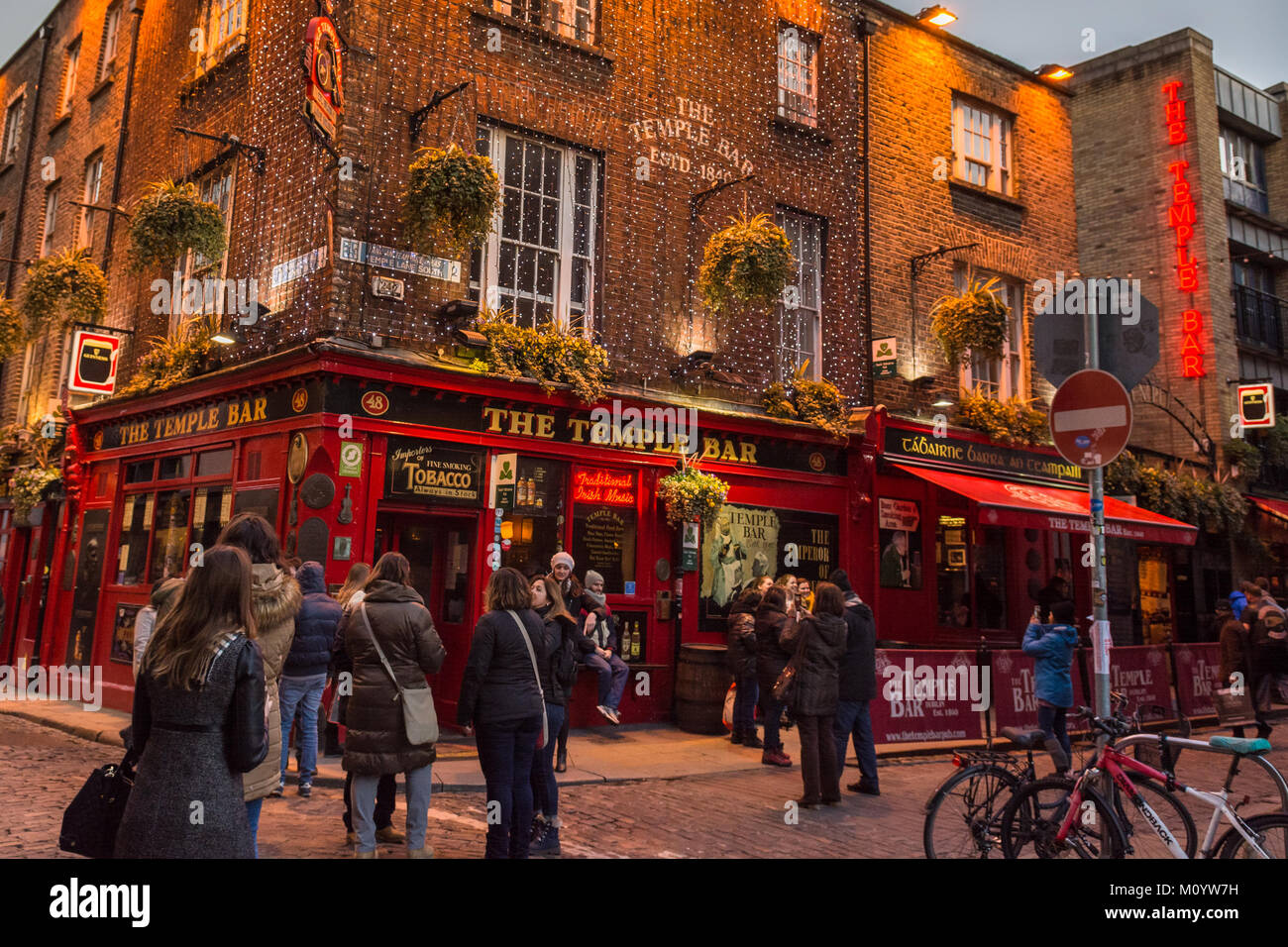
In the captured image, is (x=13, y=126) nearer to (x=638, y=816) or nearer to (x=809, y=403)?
(x=809, y=403)

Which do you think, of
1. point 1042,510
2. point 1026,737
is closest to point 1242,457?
point 1042,510

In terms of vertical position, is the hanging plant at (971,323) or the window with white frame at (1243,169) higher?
the window with white frame at (1243,169)

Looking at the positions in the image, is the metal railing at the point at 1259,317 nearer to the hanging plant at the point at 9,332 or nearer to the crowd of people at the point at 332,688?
the crowd of people at the point at 332,688

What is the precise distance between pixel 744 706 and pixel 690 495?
9.18ft

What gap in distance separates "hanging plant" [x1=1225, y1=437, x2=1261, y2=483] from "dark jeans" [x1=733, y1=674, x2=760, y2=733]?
15113mm

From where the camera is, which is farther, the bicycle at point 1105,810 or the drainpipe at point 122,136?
the drainpipe at point 122,136

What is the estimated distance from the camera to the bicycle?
5258 millimetres

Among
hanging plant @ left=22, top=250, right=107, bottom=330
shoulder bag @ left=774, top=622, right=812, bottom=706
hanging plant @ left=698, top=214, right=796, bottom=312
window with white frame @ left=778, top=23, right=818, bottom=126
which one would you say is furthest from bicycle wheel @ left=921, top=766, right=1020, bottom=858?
hanging plant @ left=22, top=250, right=107, bottom=330

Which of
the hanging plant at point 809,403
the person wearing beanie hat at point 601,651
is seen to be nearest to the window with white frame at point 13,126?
the hanging plant at point 809,403

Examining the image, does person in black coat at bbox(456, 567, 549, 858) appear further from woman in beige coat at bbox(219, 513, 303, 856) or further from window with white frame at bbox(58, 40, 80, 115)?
window with white frame at bbox(58, 40, 80, 115)

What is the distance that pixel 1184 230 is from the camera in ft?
70.6

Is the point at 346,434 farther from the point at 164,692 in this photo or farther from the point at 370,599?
the point at 164,692

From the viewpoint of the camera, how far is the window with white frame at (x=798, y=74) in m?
15.2

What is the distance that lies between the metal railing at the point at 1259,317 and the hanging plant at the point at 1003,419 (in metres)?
10.0
